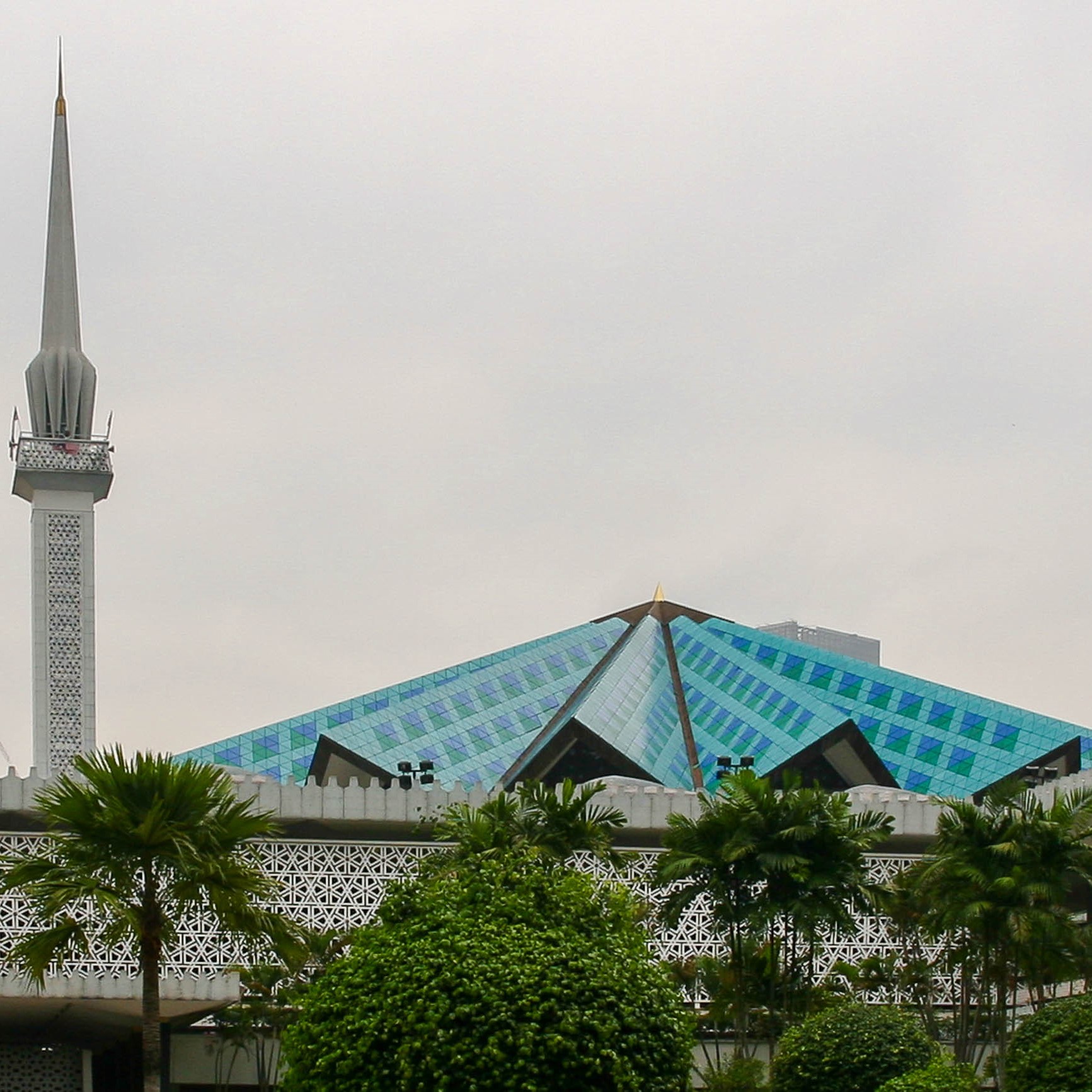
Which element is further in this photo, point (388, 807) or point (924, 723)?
point (924, 723)

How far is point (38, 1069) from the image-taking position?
43906mm

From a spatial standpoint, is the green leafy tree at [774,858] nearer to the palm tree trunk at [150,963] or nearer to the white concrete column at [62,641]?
the palm tree trunk at [150,963]

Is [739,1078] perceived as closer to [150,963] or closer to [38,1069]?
[150,963]

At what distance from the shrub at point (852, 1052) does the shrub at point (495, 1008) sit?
5.46 metres

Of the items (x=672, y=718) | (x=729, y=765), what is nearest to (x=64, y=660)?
(x=672, y=718)

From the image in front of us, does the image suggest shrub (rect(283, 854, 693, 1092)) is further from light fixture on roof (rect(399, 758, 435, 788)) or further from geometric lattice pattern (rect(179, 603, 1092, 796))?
geometric lattice pattern (rect(179, 603, 1092, 796))

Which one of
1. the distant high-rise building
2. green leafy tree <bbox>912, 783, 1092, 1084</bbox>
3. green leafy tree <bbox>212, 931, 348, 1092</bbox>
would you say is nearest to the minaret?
green leafy tree <bbox>212, 931, 348, 1092</bbox>


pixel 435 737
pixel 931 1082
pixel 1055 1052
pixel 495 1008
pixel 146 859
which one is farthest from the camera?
pixel 435 737

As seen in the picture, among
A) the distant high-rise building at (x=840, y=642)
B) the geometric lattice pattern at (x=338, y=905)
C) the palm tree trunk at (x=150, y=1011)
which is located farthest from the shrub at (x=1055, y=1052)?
the distant high-rise building at (x=840, y=642)

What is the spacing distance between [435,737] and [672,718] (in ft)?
24.3

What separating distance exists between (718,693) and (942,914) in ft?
94.3

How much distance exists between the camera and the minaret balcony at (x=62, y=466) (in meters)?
64.7

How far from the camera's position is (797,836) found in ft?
101

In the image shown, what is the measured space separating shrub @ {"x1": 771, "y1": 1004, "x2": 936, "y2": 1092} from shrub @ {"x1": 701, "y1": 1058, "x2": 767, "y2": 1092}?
22.7 ft
